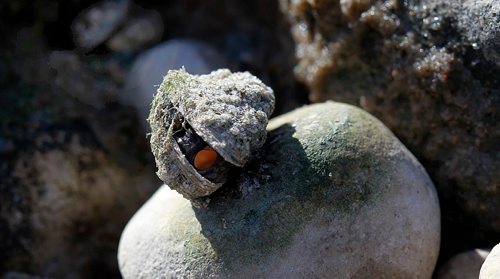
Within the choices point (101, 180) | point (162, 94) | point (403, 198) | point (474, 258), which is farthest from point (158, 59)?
point (474, 258)

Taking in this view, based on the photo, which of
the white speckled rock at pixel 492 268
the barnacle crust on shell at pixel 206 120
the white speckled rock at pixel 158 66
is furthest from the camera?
the white speckled rock at pixel 158 66

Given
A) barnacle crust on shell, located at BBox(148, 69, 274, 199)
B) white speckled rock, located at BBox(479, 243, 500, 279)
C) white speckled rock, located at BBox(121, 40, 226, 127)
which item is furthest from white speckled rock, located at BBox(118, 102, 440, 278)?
white speckled rock, located at BBox(121, 40, 226, 127)

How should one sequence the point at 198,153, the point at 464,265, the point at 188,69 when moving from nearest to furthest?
1. the point at 198,153
2. the point at 464,265
3. the point at 188,69

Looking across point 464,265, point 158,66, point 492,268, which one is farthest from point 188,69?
point 492,268

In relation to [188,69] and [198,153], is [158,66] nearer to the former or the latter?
[188,69]

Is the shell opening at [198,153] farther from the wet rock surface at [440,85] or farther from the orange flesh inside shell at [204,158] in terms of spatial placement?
the wet rock surface at [440,85]

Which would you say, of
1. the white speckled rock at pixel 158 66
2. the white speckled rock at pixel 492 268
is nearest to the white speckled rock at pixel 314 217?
the white speckled rock at pixel 492 268

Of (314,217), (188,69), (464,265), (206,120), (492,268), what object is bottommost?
(464,265)
